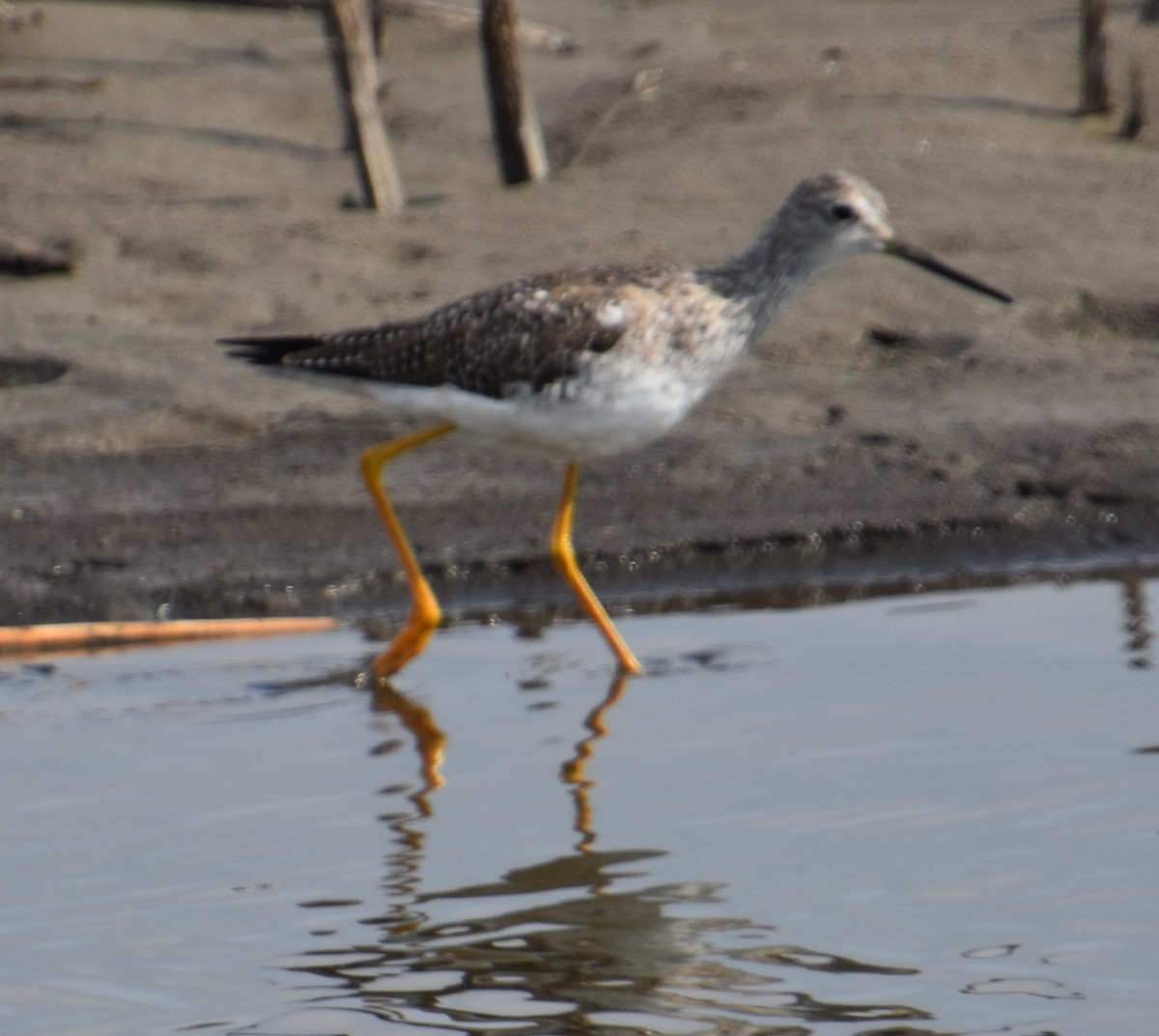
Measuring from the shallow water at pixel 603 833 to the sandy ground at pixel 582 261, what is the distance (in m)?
0.81

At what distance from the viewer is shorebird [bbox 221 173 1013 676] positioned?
21.1ft

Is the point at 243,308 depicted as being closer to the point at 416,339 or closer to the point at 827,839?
the point at 416,339

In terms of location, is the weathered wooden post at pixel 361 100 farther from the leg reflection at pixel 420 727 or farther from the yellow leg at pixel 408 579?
the leg reflection at pixel 420 727

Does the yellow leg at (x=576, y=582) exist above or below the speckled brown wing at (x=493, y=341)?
below

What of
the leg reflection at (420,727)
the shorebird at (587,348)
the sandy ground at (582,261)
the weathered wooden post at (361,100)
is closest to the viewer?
the leg reflection at (420,727)

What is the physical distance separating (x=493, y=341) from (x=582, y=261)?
138 inches

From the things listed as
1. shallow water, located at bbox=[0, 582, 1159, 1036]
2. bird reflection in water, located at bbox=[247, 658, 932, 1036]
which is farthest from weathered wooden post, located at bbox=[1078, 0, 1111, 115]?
bird reflection in water, located at bbox=[247, 658, 932, 1036]

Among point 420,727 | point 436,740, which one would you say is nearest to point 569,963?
point 436,740

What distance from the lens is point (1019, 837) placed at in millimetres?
5191

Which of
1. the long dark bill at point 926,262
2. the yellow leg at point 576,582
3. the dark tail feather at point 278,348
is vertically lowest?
the yellow leg at point 576,582

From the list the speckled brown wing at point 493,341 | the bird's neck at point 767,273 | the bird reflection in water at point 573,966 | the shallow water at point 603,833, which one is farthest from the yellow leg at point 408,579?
the bird reflection in water at point 573,966

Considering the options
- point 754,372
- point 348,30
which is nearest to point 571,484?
point 754,372

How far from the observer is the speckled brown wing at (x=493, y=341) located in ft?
21.2

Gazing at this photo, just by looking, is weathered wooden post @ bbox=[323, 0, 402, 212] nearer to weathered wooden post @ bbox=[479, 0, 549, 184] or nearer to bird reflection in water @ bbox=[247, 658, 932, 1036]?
weathered wooden post @ bbox=[479, 0, 549, 184]
